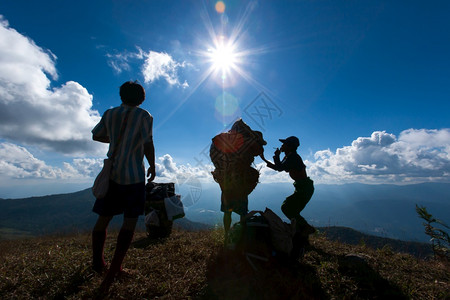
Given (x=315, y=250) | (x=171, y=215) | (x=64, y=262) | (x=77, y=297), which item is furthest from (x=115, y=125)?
(x=315, y=250)

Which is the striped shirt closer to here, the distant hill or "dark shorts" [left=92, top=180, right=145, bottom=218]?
"dark shorts" [left=92, top=180, right=145, bottom=218]

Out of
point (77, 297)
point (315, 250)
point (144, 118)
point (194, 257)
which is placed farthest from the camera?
point (315, 250)

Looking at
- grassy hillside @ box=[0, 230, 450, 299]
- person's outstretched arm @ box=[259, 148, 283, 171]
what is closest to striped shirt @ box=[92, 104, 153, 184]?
grassy hillside @ box=[0, 230, 450, 299]

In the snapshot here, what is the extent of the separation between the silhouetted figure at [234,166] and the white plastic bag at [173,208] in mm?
2674

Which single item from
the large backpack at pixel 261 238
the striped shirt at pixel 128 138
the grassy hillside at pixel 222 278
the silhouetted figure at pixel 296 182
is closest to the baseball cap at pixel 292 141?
the silhouetted figure at pixel 296 182

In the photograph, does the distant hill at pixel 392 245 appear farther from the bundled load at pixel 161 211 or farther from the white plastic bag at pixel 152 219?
the white plastic bag at pixel 152 219

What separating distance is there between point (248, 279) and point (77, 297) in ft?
7.47

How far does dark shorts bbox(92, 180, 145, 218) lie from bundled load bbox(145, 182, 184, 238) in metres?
3.40

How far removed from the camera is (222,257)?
3938mm

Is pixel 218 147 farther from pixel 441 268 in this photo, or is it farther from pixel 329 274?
pixel 441 268

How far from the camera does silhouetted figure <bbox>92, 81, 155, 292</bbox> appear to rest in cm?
305

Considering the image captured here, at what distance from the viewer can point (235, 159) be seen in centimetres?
433

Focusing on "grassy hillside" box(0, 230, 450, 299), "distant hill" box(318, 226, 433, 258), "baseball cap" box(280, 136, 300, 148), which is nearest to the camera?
"grassy hillside" box(0, 230, 450, 299)

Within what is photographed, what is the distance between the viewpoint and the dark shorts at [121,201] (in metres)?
3.09
